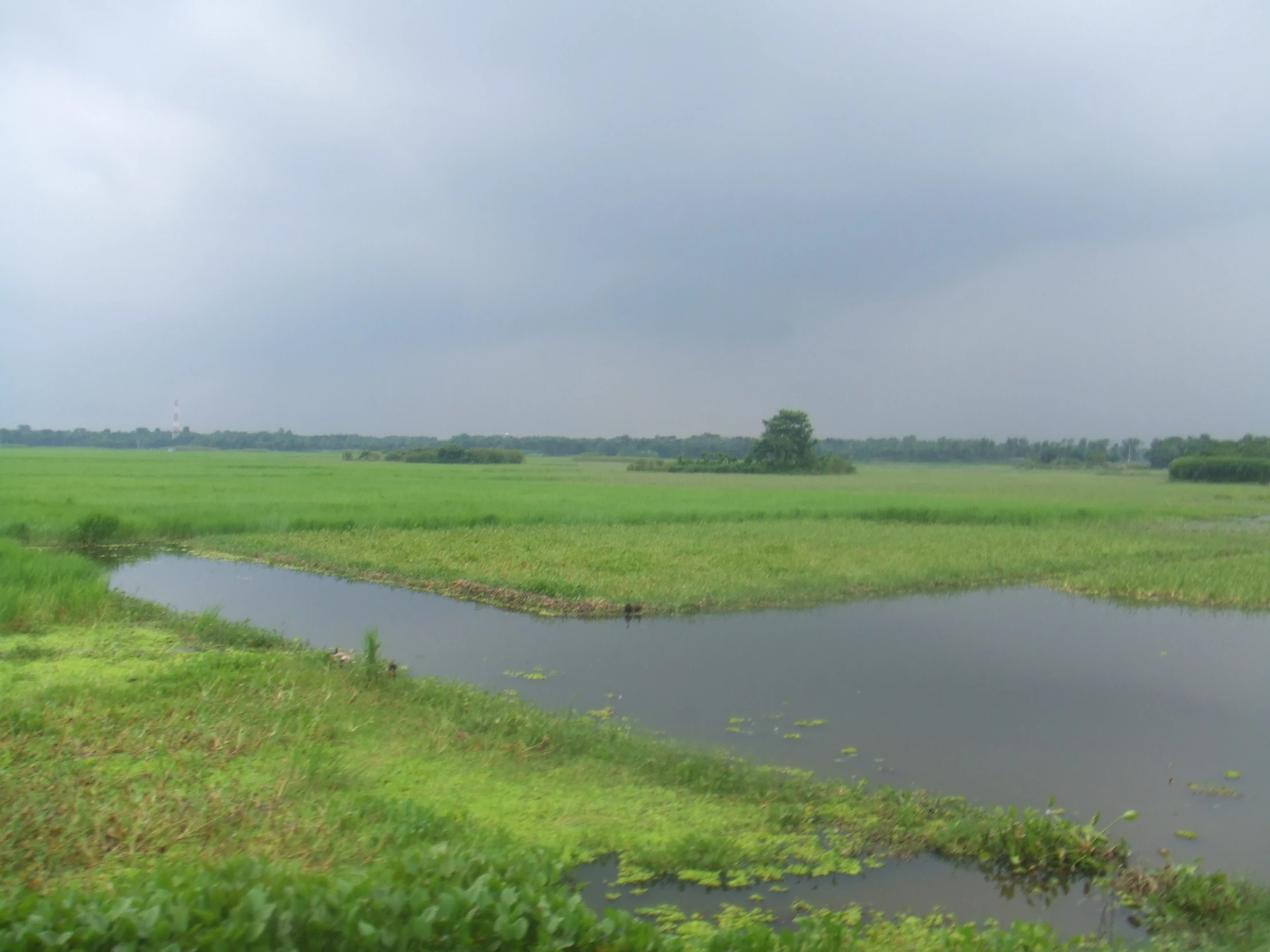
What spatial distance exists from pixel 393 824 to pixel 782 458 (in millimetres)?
55325

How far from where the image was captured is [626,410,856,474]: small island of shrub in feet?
191

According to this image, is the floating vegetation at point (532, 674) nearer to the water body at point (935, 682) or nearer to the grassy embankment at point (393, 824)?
the water body at point (935, 682)

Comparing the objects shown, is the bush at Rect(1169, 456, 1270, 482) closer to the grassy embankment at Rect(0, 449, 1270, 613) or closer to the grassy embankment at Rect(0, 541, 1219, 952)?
the grassy embankment at Rect(0, 449, 1270, 613)

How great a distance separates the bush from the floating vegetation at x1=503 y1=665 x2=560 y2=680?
1999 inches

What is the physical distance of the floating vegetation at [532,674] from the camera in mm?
7938

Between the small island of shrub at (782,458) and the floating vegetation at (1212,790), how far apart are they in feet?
170

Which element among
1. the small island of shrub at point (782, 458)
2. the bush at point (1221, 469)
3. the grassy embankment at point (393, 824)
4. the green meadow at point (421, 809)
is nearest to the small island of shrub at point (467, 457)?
the small island of shrub at point (782, 458)

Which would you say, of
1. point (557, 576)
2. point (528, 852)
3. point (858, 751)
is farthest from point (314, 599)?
point (528, 852)

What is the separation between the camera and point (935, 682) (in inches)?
314

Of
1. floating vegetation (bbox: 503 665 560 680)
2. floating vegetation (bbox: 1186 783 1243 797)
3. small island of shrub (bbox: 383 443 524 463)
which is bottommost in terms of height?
floating vegetation (bbox: 503 665 560 680)

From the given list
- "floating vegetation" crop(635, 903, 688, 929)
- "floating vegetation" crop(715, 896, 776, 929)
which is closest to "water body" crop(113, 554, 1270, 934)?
"floating vegetation" crop(715, 896, 776, 929)

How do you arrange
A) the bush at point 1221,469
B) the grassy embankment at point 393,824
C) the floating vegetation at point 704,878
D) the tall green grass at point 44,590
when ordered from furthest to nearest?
the bush at point 1221,469 < the tall green grass at point 44,590 < the floating vegetation at point 704,878 < the grassy embankment at point 393,824

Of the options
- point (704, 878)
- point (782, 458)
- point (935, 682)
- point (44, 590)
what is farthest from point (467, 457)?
point (704, 878)

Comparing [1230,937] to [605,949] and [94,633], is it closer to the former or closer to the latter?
[605,949]
